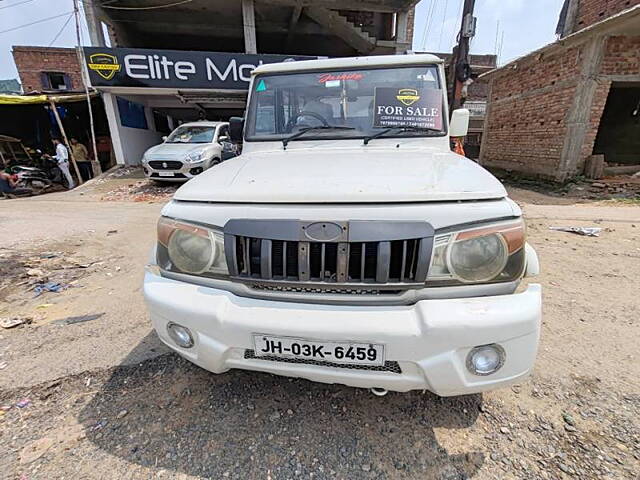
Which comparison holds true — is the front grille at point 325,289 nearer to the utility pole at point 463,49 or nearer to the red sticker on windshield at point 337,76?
the red sticker on windshield at point 337,76

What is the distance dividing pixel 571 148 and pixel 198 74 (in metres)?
10.9

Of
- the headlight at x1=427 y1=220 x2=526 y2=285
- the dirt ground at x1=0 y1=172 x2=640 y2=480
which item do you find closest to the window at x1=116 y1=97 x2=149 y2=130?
the dirt ground at x1=0 y1=172 x2=640 y2=480

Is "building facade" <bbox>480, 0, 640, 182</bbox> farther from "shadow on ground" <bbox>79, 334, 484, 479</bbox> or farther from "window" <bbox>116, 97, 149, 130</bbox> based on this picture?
"window" <bbox>116, 97, 149, 130</bbox>

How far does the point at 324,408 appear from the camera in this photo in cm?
181

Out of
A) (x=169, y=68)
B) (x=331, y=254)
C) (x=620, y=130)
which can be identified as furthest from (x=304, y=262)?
(x=620, y=130)

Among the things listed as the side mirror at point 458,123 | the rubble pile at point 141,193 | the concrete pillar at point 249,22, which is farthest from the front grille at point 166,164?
the side mirror at point 458,123

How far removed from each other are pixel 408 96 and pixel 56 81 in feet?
88.5

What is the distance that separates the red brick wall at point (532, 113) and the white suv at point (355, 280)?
968 centimetres

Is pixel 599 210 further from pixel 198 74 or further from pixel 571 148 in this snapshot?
pixel 198 74

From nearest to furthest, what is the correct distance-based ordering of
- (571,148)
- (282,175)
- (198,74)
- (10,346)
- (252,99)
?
(282,175) → (10,346) → (252,99) → (571,148) → (198,74)

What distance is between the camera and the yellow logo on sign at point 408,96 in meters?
2.58

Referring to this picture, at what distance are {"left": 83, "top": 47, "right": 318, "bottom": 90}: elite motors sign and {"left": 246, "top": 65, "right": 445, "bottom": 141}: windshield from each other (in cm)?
811

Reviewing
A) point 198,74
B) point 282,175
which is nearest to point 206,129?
point 198,74

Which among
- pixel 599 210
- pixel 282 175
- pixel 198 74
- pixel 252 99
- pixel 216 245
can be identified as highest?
pixel 198 74
